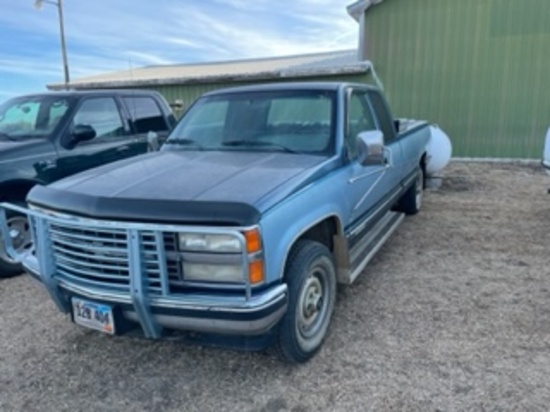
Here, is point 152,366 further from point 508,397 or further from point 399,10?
point 399,10

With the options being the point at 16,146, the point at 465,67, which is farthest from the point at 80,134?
the point at 465,67

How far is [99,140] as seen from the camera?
554 cm

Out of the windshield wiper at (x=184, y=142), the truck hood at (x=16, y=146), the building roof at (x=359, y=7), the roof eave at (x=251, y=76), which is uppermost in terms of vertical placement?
the building roof at (x=359, y=7)

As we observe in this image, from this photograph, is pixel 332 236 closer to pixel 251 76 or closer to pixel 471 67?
pixel 471 67

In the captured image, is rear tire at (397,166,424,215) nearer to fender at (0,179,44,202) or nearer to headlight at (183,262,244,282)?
headlight at (183,262,244,282)

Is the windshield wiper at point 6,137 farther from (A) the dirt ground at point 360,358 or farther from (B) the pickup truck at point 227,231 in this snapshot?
(B) the pickup truck at point 227,231

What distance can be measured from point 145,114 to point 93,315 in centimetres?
414

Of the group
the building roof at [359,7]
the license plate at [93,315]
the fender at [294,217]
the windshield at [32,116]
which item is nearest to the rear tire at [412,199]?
the fender at [294,217]

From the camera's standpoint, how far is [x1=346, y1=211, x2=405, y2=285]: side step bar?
3.72m

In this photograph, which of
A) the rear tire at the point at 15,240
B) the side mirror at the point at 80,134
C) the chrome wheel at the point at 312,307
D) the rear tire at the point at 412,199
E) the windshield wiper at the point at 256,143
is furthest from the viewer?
the rear tire at the point at 412,199

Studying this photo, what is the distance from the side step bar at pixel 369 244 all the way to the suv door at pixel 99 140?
329cm

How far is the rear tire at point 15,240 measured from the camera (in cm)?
463

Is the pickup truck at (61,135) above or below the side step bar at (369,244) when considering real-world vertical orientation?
above

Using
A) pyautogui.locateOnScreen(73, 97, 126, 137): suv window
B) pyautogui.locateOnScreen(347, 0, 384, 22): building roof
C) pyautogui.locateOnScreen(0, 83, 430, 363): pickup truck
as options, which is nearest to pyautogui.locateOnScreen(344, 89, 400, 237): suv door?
pyautogui.locateOnScreen(0, 83, 430, 363): pickup truck
